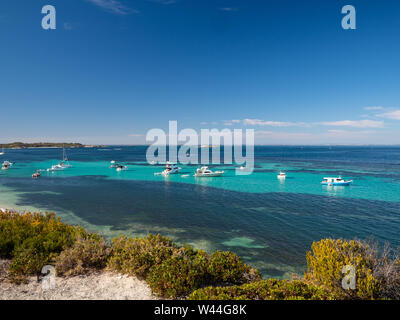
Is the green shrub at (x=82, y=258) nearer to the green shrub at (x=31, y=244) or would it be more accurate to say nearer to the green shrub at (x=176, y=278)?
the green shrub at (x=31, y=244)

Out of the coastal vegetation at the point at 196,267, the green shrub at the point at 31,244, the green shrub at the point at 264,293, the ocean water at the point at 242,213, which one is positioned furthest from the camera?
the ocean water at the point at 242,213

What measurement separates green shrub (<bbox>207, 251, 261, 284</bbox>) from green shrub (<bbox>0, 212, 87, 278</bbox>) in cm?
656

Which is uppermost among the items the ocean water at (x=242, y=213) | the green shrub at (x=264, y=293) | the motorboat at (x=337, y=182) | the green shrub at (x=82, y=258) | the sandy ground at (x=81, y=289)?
the green shrub at (x=264, y=293)

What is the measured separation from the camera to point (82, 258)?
9422 mm

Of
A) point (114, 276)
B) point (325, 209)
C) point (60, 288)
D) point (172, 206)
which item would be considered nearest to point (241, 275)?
point (114, 276)

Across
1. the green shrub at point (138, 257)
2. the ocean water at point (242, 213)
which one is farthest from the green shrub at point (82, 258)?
the ocean water at point (242, 213)

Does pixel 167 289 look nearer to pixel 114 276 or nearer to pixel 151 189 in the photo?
pixel 114 276

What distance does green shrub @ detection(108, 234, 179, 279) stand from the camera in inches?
349

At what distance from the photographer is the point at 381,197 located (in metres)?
32.0

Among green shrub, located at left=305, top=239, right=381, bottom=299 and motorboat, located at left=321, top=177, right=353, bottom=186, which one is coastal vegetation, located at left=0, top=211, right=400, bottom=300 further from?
motorboat, located at left=321, top=177, right=353, bottom=186

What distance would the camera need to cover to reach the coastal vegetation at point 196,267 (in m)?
6.66

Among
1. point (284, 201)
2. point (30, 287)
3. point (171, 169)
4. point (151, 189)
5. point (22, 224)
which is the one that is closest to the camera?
point (30, 287)
